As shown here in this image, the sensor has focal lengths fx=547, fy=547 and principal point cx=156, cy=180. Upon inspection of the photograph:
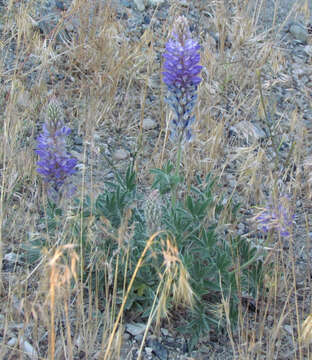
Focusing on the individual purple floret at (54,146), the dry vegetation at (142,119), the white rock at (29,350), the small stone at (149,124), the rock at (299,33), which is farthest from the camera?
the rock at (299,33)

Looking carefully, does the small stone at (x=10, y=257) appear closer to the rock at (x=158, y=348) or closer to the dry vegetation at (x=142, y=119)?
the dry vegetation at (x=142, y=119)

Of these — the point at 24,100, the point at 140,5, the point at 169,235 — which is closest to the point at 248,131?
the point at 169,235

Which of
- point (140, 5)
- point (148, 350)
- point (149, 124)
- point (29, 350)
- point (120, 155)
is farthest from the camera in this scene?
point (140, 5)

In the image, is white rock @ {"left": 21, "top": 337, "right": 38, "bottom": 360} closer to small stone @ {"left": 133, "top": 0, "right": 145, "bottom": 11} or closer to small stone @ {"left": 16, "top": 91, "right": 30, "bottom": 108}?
small stone @ {"left": 16, "top": 91, "right": 30, "bottom": 108}

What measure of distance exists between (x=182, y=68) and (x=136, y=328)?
1146 millimetres

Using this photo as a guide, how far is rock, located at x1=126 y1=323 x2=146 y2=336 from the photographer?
236 cm

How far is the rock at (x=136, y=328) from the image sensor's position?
2.36m

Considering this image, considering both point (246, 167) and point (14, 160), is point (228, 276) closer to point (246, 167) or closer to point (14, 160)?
point (246, 167)

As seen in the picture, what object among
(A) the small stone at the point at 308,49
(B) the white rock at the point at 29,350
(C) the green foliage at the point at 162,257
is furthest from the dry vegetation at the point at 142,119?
(A) the small stone at the point at 308,49

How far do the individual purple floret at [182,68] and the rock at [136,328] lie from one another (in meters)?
0.96

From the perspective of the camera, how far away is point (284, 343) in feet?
8.01

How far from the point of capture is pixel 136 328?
93.5 inches

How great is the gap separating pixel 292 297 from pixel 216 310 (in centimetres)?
54

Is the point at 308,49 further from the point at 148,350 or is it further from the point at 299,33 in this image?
the point at 148,350
